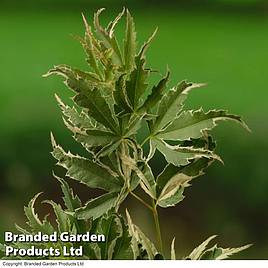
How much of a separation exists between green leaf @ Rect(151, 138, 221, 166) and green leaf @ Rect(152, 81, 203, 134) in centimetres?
2

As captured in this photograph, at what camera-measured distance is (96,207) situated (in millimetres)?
614

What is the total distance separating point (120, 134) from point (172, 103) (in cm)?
6

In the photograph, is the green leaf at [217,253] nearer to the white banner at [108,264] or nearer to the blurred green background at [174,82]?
the white banner at [108,264]

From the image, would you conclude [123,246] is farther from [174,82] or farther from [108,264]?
[174,82]

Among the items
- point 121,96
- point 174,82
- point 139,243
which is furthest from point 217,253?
point 174,82

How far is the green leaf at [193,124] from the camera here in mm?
597

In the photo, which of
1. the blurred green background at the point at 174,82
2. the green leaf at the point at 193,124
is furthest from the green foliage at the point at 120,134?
the blurred green background at the point at 174,82

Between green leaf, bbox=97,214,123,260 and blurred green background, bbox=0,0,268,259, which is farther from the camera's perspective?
blurred green background, bbox=0,0,268,259

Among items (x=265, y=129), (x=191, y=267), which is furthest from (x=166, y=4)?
(x=191, y=267)

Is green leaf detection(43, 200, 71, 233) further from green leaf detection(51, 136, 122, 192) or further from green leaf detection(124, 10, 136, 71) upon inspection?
green leaf detection(124, 10, 136, 71)

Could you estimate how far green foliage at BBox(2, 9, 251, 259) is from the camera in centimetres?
59

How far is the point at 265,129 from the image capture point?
1082 mm

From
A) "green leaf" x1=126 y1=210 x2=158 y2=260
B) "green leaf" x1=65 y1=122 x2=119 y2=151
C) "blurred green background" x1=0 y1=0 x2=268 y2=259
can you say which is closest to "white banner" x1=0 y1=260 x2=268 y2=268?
"green leaf" x1=126 y1=210 x2=158 y2=260

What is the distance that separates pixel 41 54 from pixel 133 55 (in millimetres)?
472
